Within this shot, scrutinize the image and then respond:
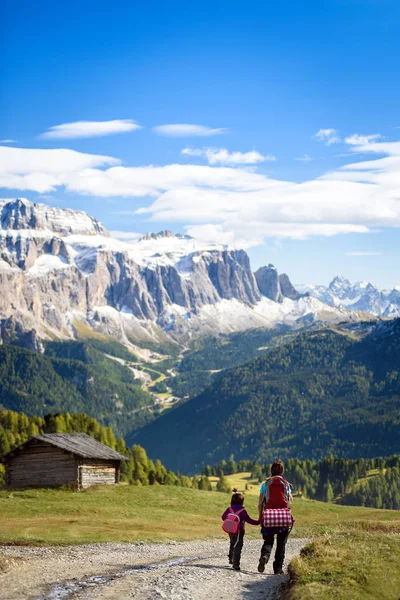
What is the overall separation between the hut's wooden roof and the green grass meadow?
3832 mm

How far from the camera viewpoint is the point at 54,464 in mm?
69562

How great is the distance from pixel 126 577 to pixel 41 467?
1874 inches

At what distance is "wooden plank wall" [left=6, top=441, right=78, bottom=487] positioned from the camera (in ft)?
225

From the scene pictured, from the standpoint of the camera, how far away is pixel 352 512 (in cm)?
6862

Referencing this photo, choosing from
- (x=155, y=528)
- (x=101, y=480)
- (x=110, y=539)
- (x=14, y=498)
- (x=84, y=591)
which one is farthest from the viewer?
(x=101, y=480)

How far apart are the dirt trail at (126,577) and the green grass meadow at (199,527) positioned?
6.53ft

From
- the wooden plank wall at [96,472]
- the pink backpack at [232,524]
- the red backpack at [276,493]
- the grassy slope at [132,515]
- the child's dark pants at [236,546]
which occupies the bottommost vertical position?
the grassy slope at [132,515]

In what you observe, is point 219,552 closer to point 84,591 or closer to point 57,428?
point 84,591

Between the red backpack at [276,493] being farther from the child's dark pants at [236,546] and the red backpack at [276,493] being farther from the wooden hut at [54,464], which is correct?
the wooden hut at [54,464]

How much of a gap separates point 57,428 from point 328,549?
89424 millimetres

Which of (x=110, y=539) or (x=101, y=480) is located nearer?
(x=110, y=539)

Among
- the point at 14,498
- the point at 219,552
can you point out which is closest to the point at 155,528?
the point at 219,552

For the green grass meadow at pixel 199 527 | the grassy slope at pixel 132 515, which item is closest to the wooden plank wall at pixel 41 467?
the green grass meadow at pixel 199 527

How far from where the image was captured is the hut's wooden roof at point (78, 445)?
69688mm
